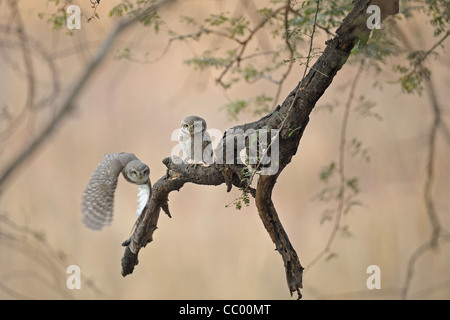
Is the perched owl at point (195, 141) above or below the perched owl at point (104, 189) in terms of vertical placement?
above

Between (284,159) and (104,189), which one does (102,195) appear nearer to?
(104,189)

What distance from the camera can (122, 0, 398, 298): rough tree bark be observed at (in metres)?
1.12

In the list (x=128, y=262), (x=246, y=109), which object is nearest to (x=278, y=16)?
(x=246, y=109)

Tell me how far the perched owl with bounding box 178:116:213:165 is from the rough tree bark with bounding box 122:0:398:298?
0.05 meters

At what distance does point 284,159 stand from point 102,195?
0.42m

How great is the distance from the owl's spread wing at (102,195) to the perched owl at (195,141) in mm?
172

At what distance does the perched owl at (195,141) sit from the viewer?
52.7 inches

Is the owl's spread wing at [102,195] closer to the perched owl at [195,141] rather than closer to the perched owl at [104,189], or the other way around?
the perched owl at [104,189]

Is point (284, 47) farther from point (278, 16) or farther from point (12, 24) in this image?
point (12, 24)

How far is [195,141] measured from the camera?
136 centimetres

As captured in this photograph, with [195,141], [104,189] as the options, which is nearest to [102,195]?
[104,189]

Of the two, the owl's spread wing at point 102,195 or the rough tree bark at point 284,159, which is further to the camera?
the owl's spread wing at point 102,195

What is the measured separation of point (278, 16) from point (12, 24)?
775 mm

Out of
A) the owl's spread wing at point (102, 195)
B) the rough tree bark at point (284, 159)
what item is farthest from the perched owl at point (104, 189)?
the rough tree bark at point (284, 159)
